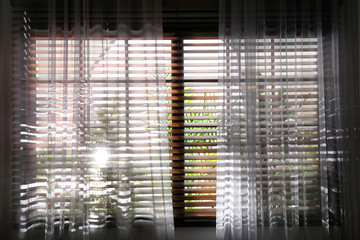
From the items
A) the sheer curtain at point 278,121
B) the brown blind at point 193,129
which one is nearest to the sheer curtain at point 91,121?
the brown blind at point 193,129

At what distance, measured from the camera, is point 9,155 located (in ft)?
6.89

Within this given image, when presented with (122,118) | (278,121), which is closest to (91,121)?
(122,118)

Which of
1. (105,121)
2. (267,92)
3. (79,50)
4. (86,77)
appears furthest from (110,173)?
(267,92)

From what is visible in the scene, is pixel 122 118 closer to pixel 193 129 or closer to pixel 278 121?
pixel 193 129

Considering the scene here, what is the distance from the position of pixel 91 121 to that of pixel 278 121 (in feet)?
3.75

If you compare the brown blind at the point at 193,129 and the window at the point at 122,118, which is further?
the brown blind at the point at 193,129

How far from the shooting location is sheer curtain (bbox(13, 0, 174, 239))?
2.06 meters

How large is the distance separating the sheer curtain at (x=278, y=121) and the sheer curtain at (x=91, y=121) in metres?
0.40

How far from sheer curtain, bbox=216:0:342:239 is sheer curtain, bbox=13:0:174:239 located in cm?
40

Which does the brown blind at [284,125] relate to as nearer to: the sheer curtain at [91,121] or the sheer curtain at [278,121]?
the sheer curtain at [278,121]

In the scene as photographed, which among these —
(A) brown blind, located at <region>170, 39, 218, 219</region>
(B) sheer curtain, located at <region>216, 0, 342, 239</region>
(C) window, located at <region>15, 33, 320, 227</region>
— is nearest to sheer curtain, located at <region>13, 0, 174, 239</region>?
(C) window, located at <region>15, 33, 320, 227</region>

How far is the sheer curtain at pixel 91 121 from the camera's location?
2.06m

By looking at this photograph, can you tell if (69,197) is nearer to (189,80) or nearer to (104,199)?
(104,199)

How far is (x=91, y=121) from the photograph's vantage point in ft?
6.86
